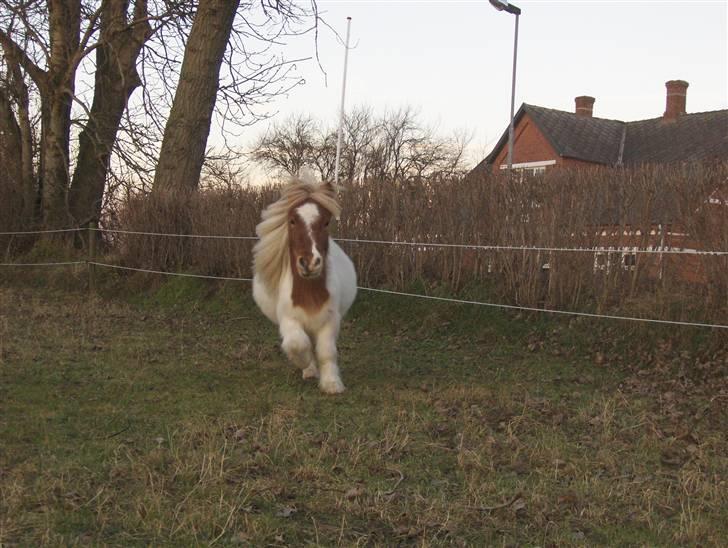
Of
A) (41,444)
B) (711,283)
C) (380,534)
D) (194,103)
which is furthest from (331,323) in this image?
(194,103)

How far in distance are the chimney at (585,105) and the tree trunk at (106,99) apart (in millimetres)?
25610

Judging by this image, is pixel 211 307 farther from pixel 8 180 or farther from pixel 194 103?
pixel 8 180

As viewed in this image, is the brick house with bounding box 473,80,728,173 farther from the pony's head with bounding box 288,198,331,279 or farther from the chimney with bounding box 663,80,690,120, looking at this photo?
the pony's head with bounding box 288,198,331,279

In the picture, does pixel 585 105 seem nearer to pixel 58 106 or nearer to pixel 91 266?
pixel 58 106

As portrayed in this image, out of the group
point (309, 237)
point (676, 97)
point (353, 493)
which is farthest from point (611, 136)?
point (353, 493)

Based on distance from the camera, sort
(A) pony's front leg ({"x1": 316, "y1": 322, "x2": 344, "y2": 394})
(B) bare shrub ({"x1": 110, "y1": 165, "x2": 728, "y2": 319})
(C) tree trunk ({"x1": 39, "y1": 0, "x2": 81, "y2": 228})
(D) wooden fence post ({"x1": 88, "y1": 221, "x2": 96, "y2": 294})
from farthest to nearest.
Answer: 1. (C) tree trunk ({"x1": 39, "y1": 0, "x2": 81, "y2": 228})
2. (D) wooden fence post ({"x1": 88, "y1": 221, "x2": 96, "y2": 294})
3. (B) bare shrub ({"x1": 110, "y1": 165, "x2": 728, "y2": 319})
4. (A) pony's front leg ({"x1": 316, "y1": 322, "x2": 344, "y2": 394})

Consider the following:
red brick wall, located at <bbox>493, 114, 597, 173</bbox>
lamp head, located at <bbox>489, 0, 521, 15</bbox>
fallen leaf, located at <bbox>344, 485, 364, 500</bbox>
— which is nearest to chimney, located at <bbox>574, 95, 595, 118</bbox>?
red brick wall, located at <bbox>493, 114, 597, 173</bbox>

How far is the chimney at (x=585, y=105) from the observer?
37625 mm

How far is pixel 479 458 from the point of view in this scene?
4.71 meters

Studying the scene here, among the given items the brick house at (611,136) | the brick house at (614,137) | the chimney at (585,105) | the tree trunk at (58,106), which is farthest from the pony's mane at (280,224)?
the chimney at (585,105)

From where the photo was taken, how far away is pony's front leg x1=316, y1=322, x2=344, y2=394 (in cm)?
672

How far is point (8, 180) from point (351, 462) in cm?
1536

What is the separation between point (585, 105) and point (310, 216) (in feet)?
112

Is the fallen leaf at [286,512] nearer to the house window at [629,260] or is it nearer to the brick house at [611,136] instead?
the house window at [629,260]
